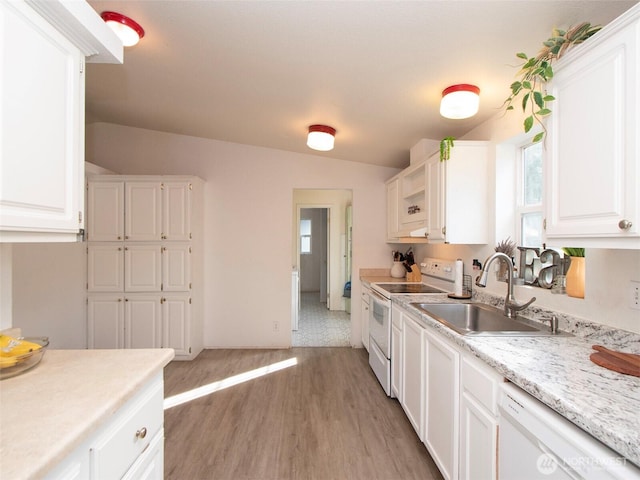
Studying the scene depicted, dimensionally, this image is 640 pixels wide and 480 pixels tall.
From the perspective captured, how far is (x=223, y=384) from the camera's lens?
289 cm

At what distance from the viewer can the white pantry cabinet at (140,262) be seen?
3.31 metres

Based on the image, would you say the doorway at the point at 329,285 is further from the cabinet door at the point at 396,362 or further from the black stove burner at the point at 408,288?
the cabinet door at the point at 396,362

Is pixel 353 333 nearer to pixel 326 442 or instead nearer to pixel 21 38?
pixel 326 442

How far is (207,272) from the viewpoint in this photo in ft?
12.6

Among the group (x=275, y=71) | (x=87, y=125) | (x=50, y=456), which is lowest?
(x=50, y=456)

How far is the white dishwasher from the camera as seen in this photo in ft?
2.46

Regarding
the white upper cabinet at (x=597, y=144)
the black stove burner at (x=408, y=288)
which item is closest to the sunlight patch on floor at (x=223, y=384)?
the black stove burner at (x=408, y=288)

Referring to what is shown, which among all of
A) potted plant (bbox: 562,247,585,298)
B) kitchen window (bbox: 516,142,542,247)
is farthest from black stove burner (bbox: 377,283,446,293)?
potted plant (bbox: 562,247,585,298)

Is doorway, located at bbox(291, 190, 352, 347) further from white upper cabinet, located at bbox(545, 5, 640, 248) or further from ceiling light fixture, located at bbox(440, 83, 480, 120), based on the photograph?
white upper cabinet, located at bbox(545, 5, 640, 248)

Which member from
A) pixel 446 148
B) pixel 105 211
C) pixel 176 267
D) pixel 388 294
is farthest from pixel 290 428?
pixel 105 211

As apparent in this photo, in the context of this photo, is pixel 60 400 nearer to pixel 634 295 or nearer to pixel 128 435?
pixel 128 435

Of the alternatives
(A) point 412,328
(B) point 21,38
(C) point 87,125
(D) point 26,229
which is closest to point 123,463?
(D) point 26,229

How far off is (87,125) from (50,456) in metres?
4.29

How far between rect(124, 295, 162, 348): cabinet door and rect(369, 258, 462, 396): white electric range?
2305 millimetres
